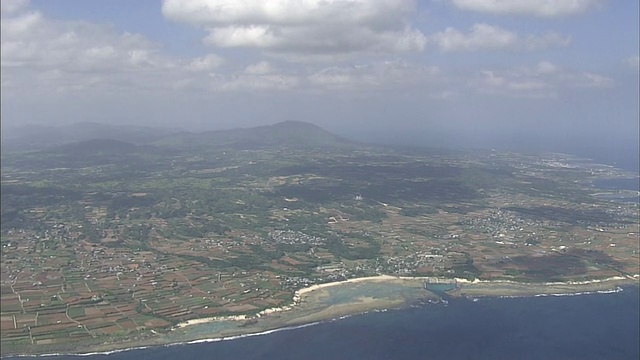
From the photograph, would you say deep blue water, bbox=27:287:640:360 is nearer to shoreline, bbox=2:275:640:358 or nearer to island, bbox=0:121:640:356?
shoreline, bbox=2:275:640:358

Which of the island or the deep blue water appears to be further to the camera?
the island

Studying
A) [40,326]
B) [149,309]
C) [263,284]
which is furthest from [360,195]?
[40,326]

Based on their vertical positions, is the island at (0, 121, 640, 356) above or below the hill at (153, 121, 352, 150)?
below

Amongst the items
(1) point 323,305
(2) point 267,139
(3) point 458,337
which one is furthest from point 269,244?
(2) point 267,139

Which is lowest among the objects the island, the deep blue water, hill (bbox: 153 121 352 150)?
the deep blue water

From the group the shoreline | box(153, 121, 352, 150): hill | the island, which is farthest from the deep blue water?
box(153, 121, 352, 150): hill

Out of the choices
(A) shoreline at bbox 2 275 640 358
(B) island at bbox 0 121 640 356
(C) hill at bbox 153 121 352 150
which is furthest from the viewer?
(C) hill at bbox 153 121 352 150

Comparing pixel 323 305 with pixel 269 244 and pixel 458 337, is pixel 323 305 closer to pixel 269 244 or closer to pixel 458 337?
pixel 458 337
